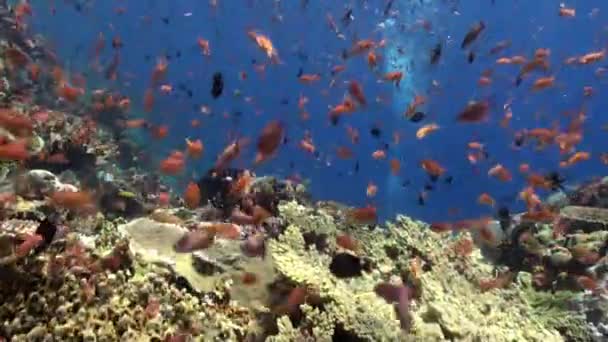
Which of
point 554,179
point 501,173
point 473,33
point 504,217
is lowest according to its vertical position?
point 554,179

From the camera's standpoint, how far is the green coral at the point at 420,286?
4.66 metres

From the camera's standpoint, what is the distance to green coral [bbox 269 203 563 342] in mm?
4664

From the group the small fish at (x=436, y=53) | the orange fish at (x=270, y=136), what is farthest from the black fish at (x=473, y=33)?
the orange fish at (x=270, y=136)

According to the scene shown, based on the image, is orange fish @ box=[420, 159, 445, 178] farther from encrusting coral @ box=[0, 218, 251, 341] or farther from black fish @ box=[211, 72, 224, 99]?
encrusting coral @ box=[0, 218, 251, 341]

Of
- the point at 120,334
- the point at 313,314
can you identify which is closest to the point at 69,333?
the point at 120,334

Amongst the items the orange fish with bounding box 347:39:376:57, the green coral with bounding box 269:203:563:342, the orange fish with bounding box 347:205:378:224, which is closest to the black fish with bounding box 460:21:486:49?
the orange fish with bounding box 347:39:376:57

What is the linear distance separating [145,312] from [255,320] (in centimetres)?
102

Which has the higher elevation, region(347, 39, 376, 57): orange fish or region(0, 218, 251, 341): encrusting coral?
region(347, 39, 376, 57): orange fish

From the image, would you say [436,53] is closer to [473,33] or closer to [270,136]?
[473,33]

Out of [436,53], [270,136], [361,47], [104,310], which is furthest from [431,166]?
[104,310]

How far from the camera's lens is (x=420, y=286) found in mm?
5809

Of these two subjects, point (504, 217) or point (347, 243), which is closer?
point (347, 243)

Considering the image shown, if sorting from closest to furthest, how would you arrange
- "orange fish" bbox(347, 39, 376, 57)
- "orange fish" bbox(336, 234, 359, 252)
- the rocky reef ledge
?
the rocky reef ledge < "orange fish" bbox(336, 234, 359, 252) < "orange fish" bbox(347, 39, 376, 57)

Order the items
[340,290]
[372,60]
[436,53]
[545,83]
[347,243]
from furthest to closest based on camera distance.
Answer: [372,60] → [545,83] → [436,53] → [347,243] → [340,290]
